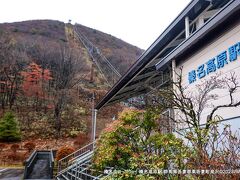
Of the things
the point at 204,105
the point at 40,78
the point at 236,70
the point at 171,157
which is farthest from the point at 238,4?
the point at 40,78

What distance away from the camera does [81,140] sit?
28125 mm

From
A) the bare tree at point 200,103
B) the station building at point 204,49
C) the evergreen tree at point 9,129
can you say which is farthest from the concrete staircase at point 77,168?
the evergreen tree at point 9,129

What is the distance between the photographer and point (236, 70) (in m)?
5.65

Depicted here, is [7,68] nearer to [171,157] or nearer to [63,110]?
[63,110]

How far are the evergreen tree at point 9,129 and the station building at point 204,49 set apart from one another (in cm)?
2095

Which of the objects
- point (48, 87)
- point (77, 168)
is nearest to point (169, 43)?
point (77, 168)

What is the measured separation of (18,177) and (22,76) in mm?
21654

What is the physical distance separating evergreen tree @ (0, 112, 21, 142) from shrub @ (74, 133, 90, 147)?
589 centimetres

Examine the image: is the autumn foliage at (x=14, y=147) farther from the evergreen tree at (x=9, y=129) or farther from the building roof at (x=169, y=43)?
the building roof at (x=169, y=43)

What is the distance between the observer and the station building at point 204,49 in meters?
5.71

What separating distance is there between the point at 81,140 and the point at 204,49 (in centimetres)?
2297

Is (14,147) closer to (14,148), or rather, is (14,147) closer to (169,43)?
(14,148)

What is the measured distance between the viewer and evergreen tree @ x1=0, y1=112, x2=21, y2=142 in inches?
1064

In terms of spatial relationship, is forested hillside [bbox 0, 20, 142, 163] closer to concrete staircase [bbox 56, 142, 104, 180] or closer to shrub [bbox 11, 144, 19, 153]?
shrub [bbox 11, 144, 19, 153]
